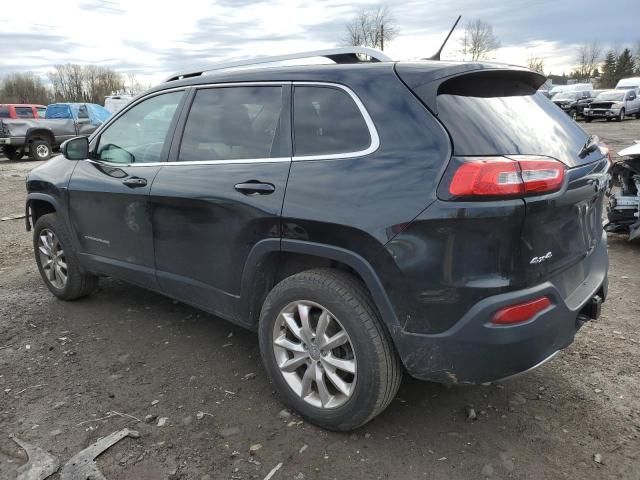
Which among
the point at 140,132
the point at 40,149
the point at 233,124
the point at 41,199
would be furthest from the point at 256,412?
the point at 40,149

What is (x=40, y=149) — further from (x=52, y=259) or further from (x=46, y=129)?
(x=52, y=259)

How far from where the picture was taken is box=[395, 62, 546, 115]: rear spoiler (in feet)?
7.79

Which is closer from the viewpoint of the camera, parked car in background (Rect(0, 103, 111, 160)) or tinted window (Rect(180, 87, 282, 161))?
tinted window (Rect(180, 87, 282, 161))

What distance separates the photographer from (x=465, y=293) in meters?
2.20

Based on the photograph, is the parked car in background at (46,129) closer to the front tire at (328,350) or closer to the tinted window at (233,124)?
the tinted window at (233,124)

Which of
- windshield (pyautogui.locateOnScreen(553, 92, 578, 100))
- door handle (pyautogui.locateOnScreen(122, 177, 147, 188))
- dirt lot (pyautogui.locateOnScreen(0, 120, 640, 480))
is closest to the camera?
dirt lot (pyautogui.locateOnScreen(0, 120, 640, 480))

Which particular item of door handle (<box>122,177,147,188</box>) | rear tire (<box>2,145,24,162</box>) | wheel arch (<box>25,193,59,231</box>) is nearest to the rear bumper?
door handle (<box>122,177,147,188</box>)

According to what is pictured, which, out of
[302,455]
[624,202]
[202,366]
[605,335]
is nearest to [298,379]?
[302,455]

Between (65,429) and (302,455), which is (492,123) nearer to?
(302,455)

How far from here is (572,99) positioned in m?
32.9

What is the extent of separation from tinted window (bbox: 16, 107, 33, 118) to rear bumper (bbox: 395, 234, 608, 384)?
64.9 ft

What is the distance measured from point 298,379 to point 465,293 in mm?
1098

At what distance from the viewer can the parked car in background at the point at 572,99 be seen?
31.1m

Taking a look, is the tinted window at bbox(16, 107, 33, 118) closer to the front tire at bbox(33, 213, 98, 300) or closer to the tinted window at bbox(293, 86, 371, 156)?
the front tire at bbox(33, 213, 98, 300)
